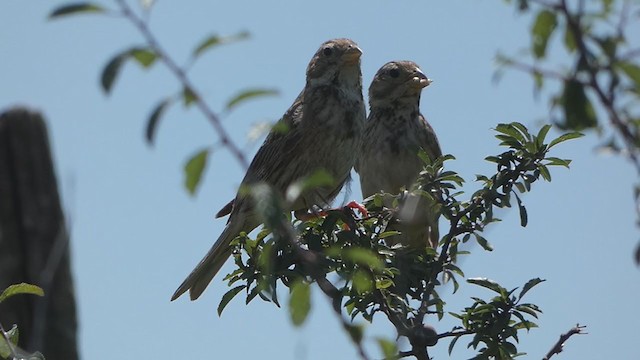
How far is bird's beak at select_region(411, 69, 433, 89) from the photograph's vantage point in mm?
6781

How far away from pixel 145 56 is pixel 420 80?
501 centimetres

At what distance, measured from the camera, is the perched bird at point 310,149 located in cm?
555

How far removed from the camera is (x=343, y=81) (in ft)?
19.9

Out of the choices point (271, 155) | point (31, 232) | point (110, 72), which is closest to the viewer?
point (110, 72)

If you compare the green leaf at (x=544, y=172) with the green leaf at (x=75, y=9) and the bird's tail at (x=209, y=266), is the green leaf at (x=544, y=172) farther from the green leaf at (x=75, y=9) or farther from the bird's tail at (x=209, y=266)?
the green leaf at (x=75, y=9)

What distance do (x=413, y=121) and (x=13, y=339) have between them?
157 inches

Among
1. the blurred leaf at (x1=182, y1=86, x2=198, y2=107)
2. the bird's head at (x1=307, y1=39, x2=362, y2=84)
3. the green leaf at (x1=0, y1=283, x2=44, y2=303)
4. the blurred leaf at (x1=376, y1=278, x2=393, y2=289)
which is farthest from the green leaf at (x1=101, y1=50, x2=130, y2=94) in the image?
the bird's head at (x1=307, y1=39, x2=362, y2=84)

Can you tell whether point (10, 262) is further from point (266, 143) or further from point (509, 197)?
point (509, 197)

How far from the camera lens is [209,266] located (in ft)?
18.1

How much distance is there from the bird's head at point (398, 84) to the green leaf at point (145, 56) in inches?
194

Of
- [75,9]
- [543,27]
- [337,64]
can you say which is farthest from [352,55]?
[543,27]

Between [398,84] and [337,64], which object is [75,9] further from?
[398,84]

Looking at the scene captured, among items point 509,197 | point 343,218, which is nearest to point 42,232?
point 343,218

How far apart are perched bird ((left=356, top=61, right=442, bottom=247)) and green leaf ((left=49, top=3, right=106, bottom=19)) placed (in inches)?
165
